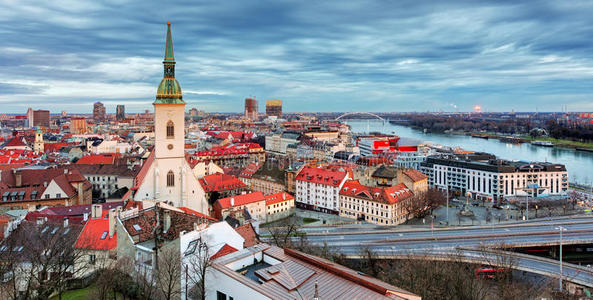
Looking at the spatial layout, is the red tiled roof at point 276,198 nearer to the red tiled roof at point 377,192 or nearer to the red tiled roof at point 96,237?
the red tiled roof at point 377,192

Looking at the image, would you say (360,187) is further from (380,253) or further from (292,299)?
(292,299)

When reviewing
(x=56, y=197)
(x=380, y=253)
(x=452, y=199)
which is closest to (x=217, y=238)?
(x=380, y=253)

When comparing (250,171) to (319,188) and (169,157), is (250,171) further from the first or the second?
(169,157)

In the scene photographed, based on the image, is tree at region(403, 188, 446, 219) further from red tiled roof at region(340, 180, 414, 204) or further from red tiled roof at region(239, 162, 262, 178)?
red tiled roof at region(239, 162, 262, 178)

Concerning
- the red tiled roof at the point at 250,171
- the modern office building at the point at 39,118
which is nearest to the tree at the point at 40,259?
the red tiled roof at the point at 250,171

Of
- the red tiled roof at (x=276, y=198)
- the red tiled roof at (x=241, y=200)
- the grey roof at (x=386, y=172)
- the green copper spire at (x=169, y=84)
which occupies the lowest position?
the red tiled roof at (x=276, y=198)

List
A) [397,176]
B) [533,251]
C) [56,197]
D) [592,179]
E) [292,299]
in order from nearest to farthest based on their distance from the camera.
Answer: [292,299] → [533,251] → [56,197] → [397,176] → [592,179]
